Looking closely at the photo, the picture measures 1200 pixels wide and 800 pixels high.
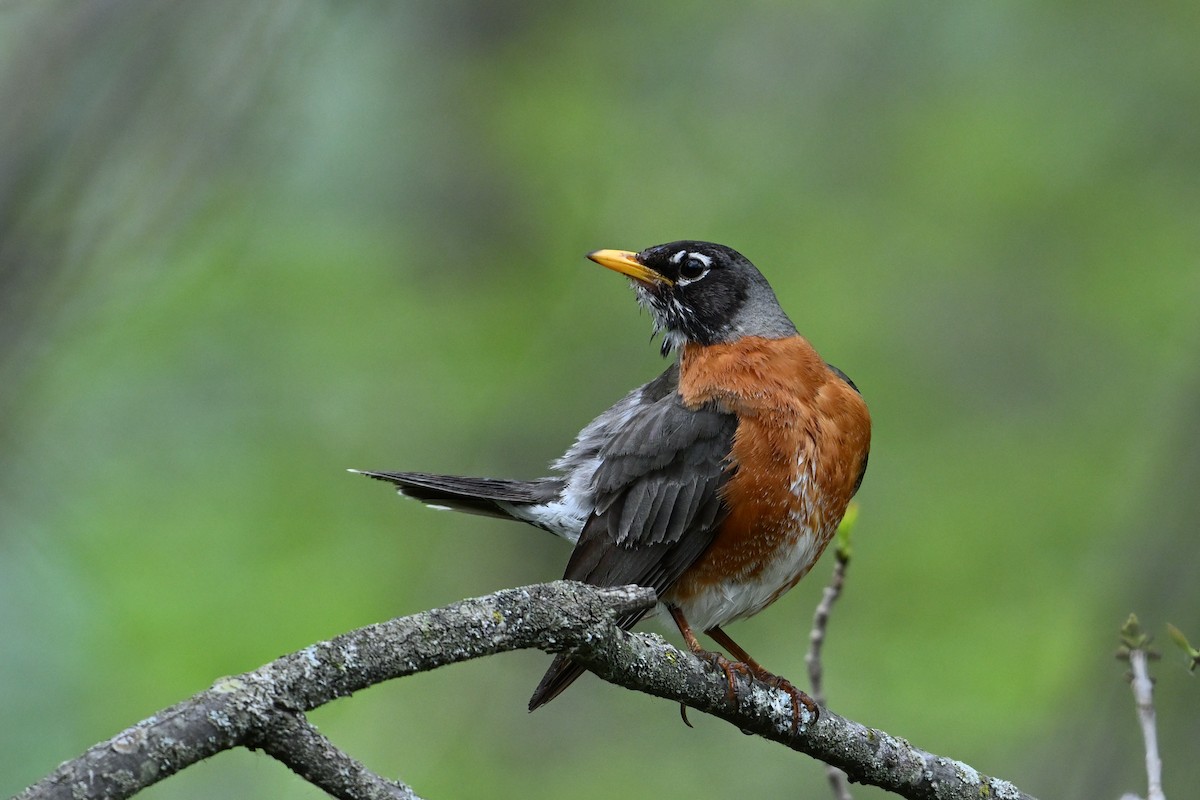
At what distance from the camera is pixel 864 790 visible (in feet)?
23.7

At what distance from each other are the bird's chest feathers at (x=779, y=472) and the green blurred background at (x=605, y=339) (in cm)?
131

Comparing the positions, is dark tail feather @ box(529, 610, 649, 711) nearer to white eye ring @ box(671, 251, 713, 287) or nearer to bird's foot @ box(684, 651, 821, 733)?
bird's foot @ box(684, 651, 821, 733)

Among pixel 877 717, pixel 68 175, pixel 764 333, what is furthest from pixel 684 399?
pixel 877 717

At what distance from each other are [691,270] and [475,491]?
1337 mm

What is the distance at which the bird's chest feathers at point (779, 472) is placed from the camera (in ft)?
13.6

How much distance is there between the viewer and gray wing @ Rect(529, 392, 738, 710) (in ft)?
13.7

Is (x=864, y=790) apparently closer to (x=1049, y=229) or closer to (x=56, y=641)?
(x=1049, y=229)

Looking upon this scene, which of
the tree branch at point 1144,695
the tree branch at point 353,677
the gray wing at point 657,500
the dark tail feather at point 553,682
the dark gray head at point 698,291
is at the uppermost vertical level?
the dark gray head at point 698,291

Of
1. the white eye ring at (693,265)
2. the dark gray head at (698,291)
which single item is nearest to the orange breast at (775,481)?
the dark gray head at (698,291)

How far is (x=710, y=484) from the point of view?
4180 mm

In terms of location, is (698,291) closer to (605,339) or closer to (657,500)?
(657,500)

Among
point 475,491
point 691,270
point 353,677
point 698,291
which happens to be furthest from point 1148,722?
point 691,270

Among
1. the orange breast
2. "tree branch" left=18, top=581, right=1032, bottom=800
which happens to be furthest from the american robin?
"tree branch" left=18, top=581, right=1032, bottom=800

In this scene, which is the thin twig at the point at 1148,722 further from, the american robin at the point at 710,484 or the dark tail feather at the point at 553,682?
the dark tail feather at the point at 553,682
